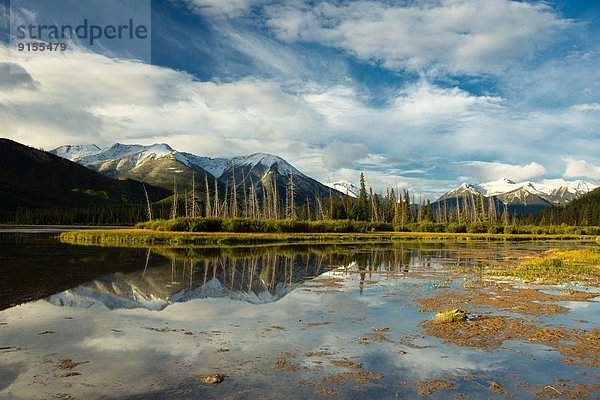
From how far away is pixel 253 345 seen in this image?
14.0 m

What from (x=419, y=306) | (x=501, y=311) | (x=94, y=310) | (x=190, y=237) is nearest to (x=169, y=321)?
(x=94, y=310)

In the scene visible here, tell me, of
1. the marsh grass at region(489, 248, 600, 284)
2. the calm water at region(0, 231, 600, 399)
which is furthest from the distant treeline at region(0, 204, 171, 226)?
the calm water at region(0, 231, 600, 399)

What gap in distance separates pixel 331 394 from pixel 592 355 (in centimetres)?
854

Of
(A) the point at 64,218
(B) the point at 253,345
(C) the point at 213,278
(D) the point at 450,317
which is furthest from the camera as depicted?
(A) the point at 64,218

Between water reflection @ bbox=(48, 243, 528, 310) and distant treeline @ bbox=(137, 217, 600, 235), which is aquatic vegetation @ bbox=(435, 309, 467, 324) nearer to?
water reflection @ bbox=(48, 243, 528, 310)

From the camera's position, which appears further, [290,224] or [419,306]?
[290,224]

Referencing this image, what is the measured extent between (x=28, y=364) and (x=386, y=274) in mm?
25352

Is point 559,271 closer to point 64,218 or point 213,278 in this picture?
point 213,278

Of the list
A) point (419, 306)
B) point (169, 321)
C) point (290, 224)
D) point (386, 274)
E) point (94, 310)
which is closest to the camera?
point (169, 321)

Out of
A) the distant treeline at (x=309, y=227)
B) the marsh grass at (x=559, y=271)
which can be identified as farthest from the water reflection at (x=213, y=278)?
the distant treeline at (x=309, y=227)

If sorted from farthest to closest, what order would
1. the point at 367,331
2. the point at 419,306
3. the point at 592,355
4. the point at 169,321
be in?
the point at 419,306
the point at 169,321
the point at 367,331
the point at 592,355

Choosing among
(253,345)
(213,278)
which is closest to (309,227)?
(213,278)

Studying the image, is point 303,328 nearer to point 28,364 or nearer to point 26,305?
point 28,364

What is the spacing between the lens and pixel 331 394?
32.9 ft
